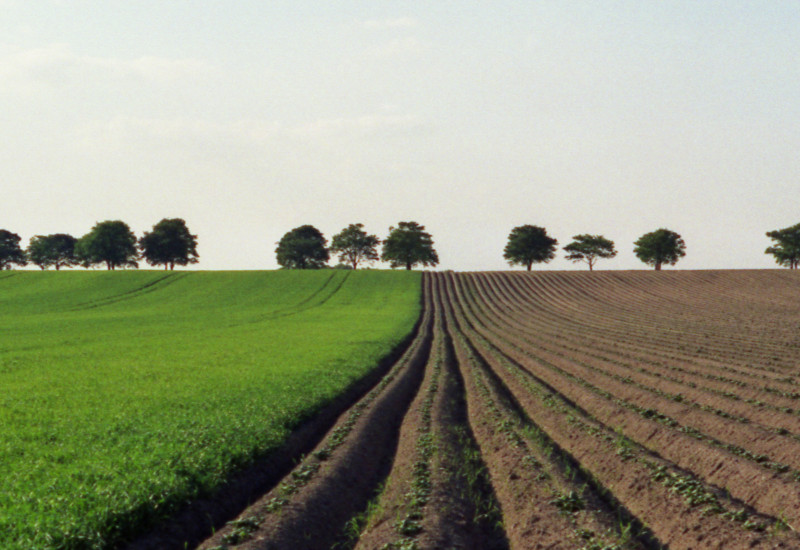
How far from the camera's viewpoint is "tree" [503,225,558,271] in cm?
12600

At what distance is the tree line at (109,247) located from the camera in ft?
389

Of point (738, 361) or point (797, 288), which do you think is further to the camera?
point (797, 288)

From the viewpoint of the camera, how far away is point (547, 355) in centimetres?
3142

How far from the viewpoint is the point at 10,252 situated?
5384 inches

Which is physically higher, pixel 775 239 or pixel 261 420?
pixel 775 239

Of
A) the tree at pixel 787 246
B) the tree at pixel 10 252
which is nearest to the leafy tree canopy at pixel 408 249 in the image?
the tree at pixel 787 246

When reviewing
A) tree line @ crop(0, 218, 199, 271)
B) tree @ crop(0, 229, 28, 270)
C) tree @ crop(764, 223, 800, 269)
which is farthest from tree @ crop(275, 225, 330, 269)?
tree @ crop(764, 223, 800, 269)

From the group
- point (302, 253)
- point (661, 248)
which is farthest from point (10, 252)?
point (661, 248)

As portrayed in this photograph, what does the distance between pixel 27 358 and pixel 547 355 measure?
2681 centimetres

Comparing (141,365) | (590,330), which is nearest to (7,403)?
(141,365)

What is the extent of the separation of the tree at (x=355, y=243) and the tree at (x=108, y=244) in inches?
1728

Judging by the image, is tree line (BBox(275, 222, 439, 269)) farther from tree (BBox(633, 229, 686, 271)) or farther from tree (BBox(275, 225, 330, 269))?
tree (BBox(633, 229, 686, 271))

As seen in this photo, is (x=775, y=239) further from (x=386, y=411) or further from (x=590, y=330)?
(x=386, y=411)

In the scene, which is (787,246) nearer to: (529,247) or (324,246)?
(529,247)
